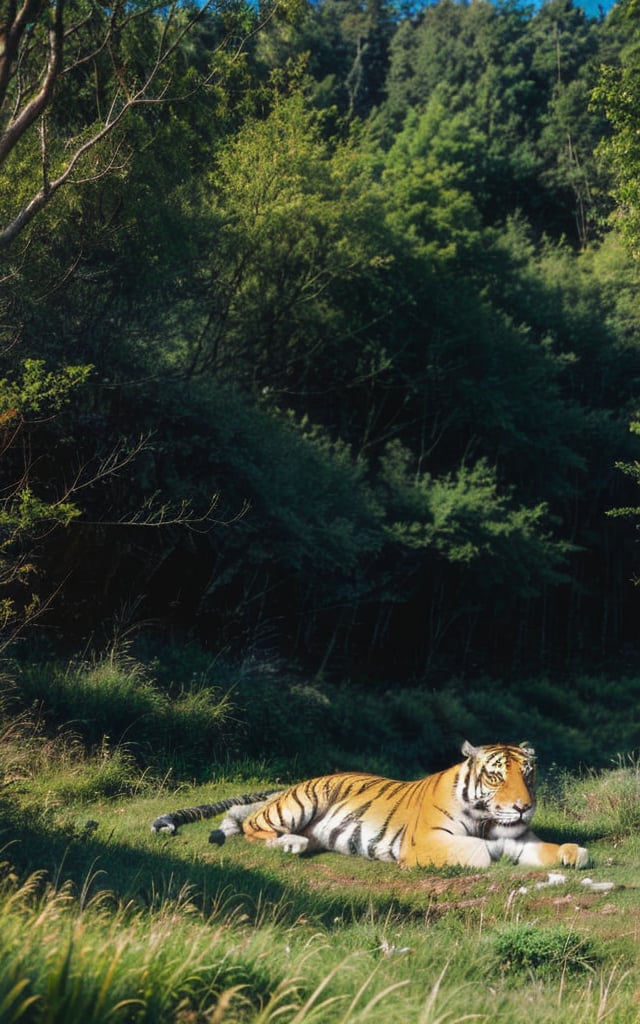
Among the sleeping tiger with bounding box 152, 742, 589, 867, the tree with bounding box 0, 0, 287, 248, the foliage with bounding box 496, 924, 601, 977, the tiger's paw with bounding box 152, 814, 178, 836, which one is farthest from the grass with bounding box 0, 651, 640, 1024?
the tree with bounding box 0, 0, 287, 248

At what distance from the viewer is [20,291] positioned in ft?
54.9

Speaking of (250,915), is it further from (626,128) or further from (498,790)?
(626,128)

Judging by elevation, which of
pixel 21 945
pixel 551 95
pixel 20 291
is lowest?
pixel 21 945

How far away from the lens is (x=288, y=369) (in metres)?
27.1

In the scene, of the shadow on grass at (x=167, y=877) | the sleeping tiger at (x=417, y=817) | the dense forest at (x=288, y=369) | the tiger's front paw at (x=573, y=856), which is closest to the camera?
the shadow on grass at (x=167, y=877)

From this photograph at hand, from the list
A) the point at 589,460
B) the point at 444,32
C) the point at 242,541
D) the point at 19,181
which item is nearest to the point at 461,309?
the point at 589,460

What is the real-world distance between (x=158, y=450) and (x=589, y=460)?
71.8ft

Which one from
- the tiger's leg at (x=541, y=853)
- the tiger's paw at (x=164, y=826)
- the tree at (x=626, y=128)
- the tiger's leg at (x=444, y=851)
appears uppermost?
the tree at (x=626, y=128)

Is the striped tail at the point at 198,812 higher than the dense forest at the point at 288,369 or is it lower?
lower

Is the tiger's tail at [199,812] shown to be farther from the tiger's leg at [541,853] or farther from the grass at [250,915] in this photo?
the tiger's leg at [541,853]

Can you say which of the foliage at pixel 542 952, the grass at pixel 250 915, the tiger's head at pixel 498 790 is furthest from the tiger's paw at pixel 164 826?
the foliage at pixel 542 952

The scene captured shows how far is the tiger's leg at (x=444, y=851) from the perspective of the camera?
30.1 feet

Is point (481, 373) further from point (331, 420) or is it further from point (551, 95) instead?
point (551, 95)

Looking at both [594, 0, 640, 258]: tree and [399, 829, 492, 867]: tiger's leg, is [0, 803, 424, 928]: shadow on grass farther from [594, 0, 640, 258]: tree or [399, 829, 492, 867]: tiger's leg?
[594, 0, 640, 258]: tree
